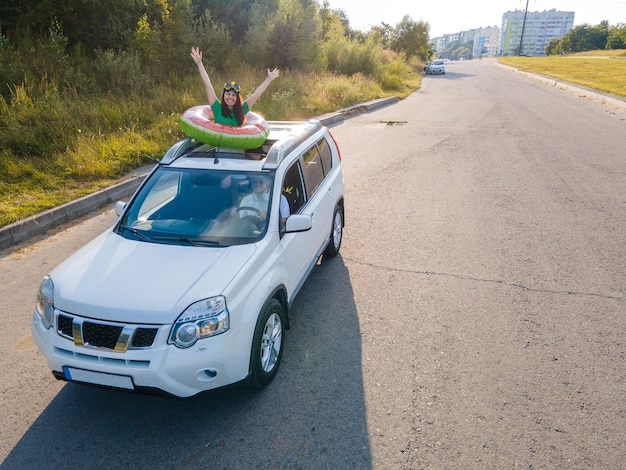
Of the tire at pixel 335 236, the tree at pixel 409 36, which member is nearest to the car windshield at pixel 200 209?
the tire at pixel 335 236

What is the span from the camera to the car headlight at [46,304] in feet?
10.8

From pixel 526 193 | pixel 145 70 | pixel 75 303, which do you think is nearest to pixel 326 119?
pixel 145 70

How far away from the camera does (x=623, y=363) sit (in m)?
3.90

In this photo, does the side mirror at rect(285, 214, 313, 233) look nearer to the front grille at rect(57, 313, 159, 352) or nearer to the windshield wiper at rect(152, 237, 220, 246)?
the windshield wiper at rect(152, 237, 220, 246)

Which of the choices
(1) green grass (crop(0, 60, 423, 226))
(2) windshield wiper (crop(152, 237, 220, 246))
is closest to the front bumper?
(2) windshield wiper (crop(152, 237, 220, 246))

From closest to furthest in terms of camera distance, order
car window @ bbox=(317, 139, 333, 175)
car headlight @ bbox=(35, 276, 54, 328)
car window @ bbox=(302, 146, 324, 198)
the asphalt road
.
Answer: the asphalt road, car headlight @ bbox=(35, 276, 54, 328), car window @ bbox=(302, 146, 324, 198), car window @ bbox=(317, 139, 333, 175)

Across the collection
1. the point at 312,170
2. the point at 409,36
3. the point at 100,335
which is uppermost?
the point at 409,36

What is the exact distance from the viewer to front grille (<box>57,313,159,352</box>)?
3.02 metres

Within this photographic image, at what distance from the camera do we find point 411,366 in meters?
3.91

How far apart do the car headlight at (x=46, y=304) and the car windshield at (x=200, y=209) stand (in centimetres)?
75

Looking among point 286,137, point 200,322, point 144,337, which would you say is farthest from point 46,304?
point 286,137

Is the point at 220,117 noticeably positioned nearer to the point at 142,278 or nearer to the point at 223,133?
the point at 223,133

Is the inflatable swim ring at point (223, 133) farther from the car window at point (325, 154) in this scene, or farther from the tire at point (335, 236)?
the tire at point (335, 236)

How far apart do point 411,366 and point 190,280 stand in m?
1.95
